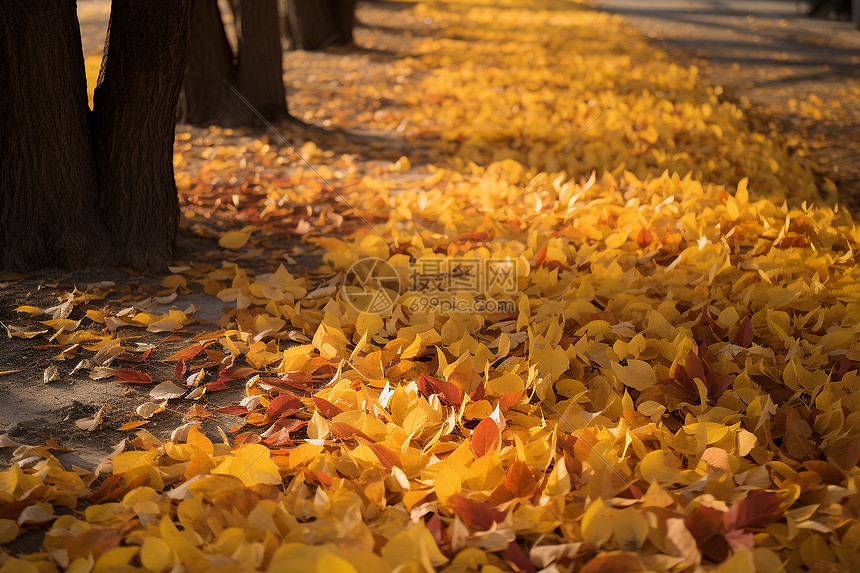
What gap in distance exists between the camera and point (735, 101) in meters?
6.15

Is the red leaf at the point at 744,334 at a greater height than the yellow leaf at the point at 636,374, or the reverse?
the red leaf at the point at 744,334

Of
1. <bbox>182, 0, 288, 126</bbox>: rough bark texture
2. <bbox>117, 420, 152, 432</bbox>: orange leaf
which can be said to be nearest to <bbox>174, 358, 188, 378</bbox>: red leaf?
<bbox>117, 420, 152, 432</bbox>: orange leaf

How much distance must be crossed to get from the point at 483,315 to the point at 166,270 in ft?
4.67

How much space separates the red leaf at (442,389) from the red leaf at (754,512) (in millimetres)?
736

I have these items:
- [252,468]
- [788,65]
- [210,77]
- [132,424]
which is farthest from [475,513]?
[788,65]

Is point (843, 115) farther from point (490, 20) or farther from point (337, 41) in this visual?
point (490, 20)

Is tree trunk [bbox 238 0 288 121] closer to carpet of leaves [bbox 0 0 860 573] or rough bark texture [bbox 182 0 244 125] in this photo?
rough bark texture [bbox 182 0 244 125]

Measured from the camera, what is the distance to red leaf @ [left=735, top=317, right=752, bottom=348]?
215 cm

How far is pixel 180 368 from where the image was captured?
86.0 inches

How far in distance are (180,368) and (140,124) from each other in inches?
47.9

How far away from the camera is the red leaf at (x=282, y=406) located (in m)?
1.93

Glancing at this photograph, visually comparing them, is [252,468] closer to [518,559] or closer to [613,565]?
[518,559]

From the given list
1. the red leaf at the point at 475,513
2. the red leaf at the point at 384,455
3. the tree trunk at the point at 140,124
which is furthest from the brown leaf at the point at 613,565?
the tree trunk at the point at 140,124

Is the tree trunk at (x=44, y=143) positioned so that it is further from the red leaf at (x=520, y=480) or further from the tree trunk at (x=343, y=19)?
the tree trunk at (x=343, y=19)
